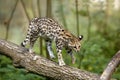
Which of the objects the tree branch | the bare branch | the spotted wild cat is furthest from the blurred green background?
the bare branch

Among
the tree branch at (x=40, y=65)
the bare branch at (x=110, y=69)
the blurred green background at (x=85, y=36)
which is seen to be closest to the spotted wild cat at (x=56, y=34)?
the tree branch at (x=40, y=65)

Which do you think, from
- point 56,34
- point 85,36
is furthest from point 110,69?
point 85,36

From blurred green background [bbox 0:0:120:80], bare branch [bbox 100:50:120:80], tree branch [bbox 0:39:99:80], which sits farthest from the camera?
blurred green background [bbox 0:0:120:80]

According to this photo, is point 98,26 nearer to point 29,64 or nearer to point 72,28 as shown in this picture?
point 72,28

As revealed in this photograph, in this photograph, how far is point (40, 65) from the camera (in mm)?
7176

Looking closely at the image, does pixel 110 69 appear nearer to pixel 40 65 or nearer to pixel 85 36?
pixel 40 65

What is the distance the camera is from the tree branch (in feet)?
22.7

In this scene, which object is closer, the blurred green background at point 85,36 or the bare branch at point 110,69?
the bare branch at point 110,69

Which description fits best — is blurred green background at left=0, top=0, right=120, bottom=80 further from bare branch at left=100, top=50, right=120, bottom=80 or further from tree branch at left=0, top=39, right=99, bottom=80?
bare branch at left=100, top=50, right=120, bottom=80

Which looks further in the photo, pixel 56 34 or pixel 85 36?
pixel 85 36

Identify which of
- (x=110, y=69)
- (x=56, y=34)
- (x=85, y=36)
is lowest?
(x=110, y=69)

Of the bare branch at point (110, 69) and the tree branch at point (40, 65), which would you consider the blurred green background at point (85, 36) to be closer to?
the tree branch at point (40, 65)

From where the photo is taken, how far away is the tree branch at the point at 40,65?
6918 mm

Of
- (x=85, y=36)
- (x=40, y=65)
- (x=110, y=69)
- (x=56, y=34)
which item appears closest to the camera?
(x=110, y=69)
